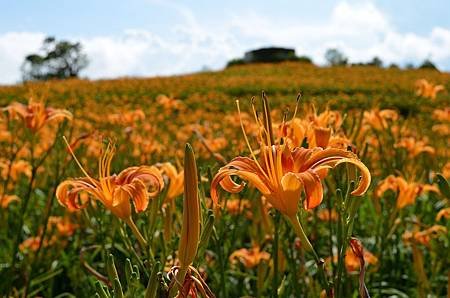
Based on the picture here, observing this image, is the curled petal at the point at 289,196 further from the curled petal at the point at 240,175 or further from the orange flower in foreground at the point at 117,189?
the orange flower in foreground at the point at 117,189

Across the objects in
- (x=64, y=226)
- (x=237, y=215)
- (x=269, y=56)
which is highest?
(x=269, y=56)

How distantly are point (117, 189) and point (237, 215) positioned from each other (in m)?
0.66

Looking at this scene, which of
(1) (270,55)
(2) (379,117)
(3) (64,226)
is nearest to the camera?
(2) (379,117)

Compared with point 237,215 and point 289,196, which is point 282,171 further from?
point 237,215

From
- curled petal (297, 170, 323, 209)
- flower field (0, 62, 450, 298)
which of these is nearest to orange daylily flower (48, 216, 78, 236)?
flower field (0, 62, 450, 298)

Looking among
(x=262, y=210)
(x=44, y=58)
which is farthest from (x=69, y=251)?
(x=44, y=58)

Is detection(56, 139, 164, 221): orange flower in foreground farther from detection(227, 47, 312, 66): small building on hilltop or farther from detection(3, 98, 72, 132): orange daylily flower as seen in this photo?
detection(227, 47, 312, 66): small building on hilltop

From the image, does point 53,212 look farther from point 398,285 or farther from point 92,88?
point 92,88

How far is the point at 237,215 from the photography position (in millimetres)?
1617

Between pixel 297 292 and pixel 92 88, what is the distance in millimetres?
13266

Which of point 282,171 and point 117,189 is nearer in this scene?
point 282,171

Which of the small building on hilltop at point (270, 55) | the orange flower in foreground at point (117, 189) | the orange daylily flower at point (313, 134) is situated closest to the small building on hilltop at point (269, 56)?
the small building on hilltop at point (270, 55)

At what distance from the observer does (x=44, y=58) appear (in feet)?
186

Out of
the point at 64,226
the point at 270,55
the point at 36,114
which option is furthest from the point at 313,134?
the point at 270,55
